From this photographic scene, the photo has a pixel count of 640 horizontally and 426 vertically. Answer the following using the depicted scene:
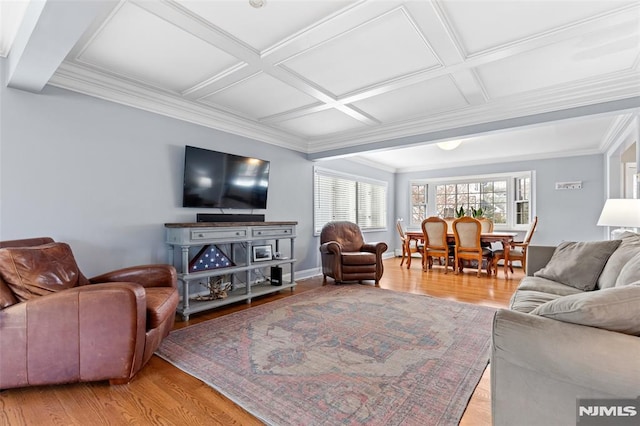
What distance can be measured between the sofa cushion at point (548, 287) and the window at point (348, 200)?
353 centimetres

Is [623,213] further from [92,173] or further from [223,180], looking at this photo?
[92,173]

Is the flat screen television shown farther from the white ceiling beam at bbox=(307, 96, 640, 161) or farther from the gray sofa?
the gray sofa

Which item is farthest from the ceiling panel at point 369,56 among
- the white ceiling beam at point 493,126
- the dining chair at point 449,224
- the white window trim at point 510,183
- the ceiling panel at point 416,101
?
the white window trim at point 510,183

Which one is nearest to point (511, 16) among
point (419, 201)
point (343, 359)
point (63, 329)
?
point (343, 359)

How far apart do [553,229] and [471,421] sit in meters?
6.07

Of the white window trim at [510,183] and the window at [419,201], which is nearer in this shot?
the white window trim at [510,183]

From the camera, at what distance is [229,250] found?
417 cm

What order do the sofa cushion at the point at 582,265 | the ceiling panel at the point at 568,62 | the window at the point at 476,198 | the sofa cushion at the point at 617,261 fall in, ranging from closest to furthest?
the sofa cushion at the point at 617,261 → the ceiling panel at the point at 568,62 → the sofa cushion at the point at 582,265 → the window at the point at 476,198

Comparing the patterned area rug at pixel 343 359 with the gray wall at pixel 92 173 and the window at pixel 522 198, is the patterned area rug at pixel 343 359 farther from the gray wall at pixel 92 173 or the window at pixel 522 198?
the window at pixel 522 198

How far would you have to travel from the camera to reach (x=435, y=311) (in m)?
3.41

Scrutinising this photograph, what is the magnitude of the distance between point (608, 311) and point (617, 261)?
1.62 metres

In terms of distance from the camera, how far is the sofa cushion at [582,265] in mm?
2494

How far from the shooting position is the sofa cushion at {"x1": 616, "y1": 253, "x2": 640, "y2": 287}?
1849mm

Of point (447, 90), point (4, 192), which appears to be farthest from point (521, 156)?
point (4, 192)
